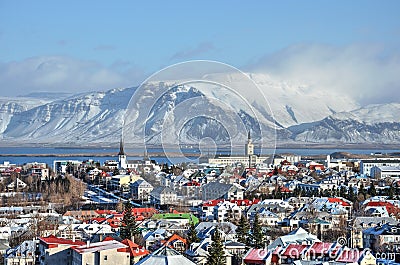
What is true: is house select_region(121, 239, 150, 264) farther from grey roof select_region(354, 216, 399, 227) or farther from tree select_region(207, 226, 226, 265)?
grey roof select_region(354, 216, 399, 227)

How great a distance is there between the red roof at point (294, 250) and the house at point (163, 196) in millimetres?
10960

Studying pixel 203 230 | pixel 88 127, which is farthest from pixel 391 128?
pixel 203 230

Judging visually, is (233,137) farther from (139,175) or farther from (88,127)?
(88,127)

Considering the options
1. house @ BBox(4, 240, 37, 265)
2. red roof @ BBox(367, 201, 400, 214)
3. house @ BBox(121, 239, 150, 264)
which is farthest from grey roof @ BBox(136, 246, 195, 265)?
red roof @ BBox(367, 201, 400, 214)

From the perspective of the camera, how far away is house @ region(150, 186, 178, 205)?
2140 cm

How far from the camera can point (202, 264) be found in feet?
34.1

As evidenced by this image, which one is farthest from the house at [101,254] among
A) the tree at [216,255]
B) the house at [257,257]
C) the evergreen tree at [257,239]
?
the evergreen tree at [257,239]

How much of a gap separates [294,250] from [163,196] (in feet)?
39.2

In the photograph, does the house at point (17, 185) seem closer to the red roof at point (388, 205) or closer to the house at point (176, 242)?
the red roof at point (388, 205)

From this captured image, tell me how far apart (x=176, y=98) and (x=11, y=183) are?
631cm

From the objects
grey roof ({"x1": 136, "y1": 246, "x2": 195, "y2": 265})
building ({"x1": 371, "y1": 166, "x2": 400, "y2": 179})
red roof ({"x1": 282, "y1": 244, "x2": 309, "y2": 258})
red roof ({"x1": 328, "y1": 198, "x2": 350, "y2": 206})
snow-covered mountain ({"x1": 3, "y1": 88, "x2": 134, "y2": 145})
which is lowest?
red roof ({"x1": 282, "y1": 244, "x2": 309, "y2": 258})

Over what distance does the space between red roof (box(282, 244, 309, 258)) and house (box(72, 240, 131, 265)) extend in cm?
176

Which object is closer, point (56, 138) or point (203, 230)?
point (203, 230)

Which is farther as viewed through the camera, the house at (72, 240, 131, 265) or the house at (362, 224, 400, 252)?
the house at (362, 224, 400, 252)
